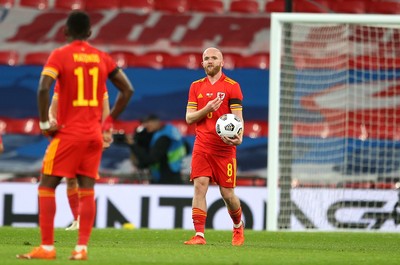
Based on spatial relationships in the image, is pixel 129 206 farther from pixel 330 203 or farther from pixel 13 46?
pixel 13 46

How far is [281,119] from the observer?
1460 centimetres

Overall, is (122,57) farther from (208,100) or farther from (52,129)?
(52,129)

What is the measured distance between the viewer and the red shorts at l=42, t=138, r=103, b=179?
7395 mm

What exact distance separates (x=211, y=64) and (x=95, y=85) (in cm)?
257

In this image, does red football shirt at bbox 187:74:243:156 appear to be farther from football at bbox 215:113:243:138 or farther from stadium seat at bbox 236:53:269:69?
stadium seat at bbox 236:53:269:69

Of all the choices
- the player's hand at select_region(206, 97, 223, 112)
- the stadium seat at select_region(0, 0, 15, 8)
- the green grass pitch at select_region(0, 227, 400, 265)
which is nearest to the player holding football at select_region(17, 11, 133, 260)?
the green grass pitch at select_region(0, 227, 400, 265)

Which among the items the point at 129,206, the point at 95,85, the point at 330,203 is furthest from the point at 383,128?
the point at 95,85

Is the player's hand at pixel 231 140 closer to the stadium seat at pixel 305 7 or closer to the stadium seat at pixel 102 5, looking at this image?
the stadium seat at pixel 305 7

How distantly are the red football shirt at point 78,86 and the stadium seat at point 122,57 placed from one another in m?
11.0

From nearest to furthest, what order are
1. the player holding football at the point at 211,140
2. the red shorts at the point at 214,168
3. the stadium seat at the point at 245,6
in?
the player holding football at the point at 211,140, the red shorts at the point at 214,168, the stadium seat at the point at 245,6

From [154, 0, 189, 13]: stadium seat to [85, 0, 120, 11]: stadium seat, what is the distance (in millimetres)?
743

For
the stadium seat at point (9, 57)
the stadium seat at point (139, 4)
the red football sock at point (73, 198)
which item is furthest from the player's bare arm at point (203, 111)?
the stadium seat at point (139, 4)

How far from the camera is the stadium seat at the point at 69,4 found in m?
19.5

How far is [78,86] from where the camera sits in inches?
292
